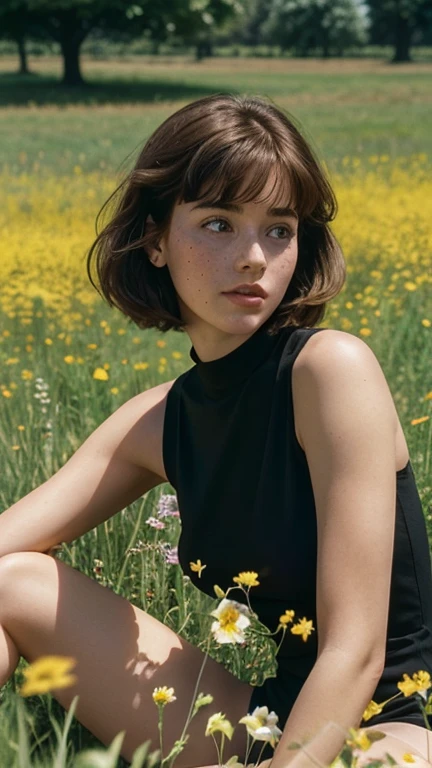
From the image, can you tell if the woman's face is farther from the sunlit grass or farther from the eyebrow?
the sunlit grass

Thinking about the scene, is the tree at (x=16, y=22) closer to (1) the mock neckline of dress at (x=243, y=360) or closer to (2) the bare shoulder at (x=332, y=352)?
(1) the mock neckline of dress at (x=243, y=360)

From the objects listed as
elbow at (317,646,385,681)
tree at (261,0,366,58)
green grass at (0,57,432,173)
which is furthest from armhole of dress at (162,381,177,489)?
tree at (261,0,366,58)

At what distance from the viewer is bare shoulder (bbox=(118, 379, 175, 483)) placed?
2400 mm

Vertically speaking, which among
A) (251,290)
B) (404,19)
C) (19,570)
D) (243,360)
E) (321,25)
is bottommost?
(321,25)

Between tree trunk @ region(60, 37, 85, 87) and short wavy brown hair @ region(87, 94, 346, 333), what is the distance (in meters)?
33.7

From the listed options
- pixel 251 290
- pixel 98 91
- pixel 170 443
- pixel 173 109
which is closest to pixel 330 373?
pixel 251 290

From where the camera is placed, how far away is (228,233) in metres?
2.08

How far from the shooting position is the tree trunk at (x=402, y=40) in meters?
60.2

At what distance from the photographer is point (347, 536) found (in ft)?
5.82

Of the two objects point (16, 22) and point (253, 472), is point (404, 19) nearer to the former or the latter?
point (16, 22)

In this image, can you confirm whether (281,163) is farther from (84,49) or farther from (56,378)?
(84,49)

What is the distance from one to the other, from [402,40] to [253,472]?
62.9m

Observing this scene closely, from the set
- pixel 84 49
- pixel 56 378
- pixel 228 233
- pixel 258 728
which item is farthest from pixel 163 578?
pixel 84 49

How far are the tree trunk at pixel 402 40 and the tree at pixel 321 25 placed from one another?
28.3 feet
